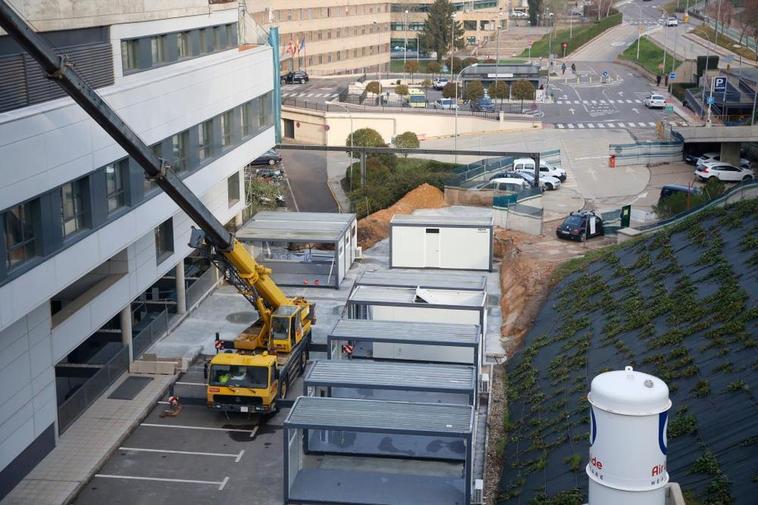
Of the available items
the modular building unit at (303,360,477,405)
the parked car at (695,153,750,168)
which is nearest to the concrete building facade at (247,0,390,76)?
the parked car at (695,153,750,168)

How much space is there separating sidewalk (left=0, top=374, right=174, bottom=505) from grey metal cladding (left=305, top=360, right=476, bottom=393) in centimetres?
528

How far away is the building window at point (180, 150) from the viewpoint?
3303 centimetres

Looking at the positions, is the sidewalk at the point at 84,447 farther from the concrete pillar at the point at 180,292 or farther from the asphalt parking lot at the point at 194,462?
the concrete pillar at the point at 180,292

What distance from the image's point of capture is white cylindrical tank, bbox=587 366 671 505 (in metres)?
12.4

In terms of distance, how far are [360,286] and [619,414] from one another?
70.3ft

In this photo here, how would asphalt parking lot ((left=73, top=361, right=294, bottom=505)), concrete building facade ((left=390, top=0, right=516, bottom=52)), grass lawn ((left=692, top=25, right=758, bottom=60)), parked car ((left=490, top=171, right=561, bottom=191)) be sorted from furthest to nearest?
concrete building facade ((left=390, top=0, right=516, bottom=52)), grass lawn ((left=692, top=25, right=758, bottom=60)), parked car ((left=490, top=171, right=561, bottom=191)), asphalt parking lot ((left=73, top=361, right=294, bottom=505))

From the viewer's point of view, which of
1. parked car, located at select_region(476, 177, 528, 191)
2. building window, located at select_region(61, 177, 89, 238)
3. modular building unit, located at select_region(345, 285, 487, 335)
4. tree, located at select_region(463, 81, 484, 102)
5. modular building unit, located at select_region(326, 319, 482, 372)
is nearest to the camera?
building window, located at select_region(61, 177, 89, 238)

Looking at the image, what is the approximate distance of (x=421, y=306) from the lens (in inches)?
1251

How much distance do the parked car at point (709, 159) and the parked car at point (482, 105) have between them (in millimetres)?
23794

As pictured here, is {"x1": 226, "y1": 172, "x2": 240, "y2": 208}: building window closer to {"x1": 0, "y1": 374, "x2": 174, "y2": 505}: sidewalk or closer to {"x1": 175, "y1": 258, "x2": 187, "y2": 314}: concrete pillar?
{"x1": 175, "y1": 258, "x2": 187, "y2": 314}: concrete pillar

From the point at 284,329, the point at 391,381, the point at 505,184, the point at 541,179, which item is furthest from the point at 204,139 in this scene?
the point at 541,179

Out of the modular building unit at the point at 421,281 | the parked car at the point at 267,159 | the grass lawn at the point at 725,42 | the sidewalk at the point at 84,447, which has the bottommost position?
the sidewalk at the point at 84,447

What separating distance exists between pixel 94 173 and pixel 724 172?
37.9m

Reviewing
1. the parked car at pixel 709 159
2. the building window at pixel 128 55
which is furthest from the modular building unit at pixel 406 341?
the parked car at pixel 709 159
